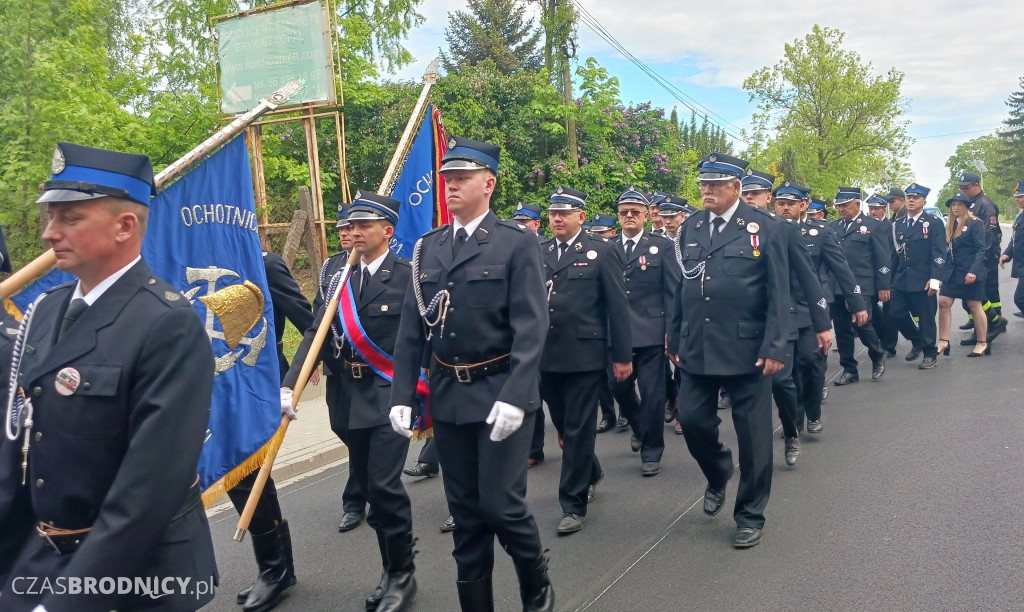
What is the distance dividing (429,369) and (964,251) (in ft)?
29.3

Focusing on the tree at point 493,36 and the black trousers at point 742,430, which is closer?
the black trousers at point 742,430

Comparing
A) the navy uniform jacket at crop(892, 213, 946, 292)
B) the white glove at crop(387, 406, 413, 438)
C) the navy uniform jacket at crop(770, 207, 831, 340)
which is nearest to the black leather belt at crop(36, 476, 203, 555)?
the white glove at crop(387, 406, 413, 438)

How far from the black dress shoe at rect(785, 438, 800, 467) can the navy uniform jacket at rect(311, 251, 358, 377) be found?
377 cm

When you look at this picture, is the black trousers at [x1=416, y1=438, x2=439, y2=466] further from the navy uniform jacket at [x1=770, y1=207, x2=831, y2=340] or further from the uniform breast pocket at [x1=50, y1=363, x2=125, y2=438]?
the uniform breast pocket at [x1=50, y1=363, x2=125, y2=438]

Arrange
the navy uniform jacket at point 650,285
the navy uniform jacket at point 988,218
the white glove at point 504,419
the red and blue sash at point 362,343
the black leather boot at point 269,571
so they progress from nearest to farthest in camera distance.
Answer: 1. the white glove at point 504,419
2. the black leather boot at point 269,571
3. the red and blue sash at point 362,343
4. the navy uniform jacket at point 650,285
5. the navy uniform jacket at point 988,218


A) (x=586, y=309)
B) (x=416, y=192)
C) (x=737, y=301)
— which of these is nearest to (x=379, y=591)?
(x=586, y=309)

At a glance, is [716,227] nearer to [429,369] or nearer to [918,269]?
[429,369]

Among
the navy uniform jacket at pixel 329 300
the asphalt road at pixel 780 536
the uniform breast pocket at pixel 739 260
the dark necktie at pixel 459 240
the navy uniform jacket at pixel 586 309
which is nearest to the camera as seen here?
the dark necktie at pixel 459 240

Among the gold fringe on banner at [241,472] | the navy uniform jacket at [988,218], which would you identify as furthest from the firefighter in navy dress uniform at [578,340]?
the navy uniform jacket at [988,218]

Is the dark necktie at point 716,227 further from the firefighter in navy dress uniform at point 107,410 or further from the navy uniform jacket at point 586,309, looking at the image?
the firefighter in navy dress uniform at point 107,410

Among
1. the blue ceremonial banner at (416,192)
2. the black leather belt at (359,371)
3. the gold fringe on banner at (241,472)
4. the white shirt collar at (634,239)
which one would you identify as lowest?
the gold fringe on banner at (241,472)

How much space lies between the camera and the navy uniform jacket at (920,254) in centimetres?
1005

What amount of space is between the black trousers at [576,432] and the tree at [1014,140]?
91.7 m

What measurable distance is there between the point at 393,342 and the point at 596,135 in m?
14.3
